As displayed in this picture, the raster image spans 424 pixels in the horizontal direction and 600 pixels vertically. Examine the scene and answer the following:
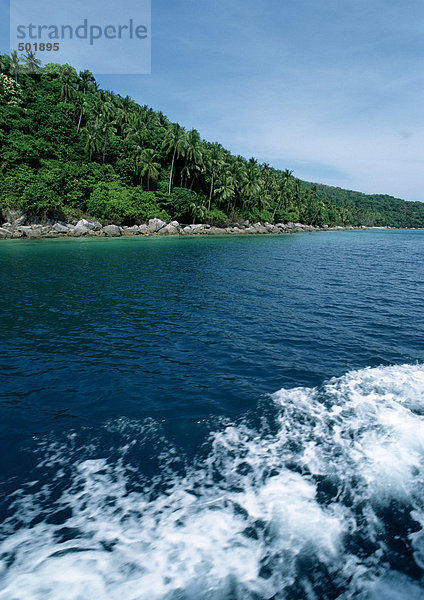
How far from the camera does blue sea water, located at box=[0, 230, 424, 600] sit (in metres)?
4.50

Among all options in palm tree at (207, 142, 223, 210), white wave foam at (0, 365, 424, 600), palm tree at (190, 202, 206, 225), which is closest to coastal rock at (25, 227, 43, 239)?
palm tree at (190, 202, 206, 225)

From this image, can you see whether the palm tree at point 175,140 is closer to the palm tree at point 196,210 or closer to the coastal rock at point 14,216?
the palm tree at point 196,210

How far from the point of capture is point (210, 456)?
680 centimetres

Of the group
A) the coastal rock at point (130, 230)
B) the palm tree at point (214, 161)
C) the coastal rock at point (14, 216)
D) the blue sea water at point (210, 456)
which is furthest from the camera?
the palm tree at point (214, 161)

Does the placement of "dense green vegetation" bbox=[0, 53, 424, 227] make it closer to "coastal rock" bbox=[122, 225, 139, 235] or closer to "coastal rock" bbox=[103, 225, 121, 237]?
"coastal rock" bbox=[122, 225, 139, 235]

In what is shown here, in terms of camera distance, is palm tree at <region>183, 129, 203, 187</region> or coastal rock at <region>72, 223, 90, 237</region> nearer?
coastal rock at <region>72, 223, 90, 237</region>

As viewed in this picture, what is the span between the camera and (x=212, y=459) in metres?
6.72

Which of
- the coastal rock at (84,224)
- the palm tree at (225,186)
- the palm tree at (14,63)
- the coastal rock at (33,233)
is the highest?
the palm tree at (14,63)

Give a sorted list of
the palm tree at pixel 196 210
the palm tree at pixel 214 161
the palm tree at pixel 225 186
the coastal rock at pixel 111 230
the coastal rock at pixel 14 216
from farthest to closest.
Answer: the palm tree at pixel 225 186, the palm tree at pixel 214 161, the palm tree at pixel 196 210, the coastal rock at pixel 111 230, the coastal rock at pixel 14 216

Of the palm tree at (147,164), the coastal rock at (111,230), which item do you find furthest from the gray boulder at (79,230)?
the palm tree at (147,164)

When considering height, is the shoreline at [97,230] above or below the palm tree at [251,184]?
below

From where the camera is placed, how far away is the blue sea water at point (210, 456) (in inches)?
177

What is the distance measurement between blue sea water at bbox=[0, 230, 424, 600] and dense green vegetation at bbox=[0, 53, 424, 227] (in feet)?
164

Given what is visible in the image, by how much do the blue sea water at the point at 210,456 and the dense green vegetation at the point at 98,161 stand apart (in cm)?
5004
